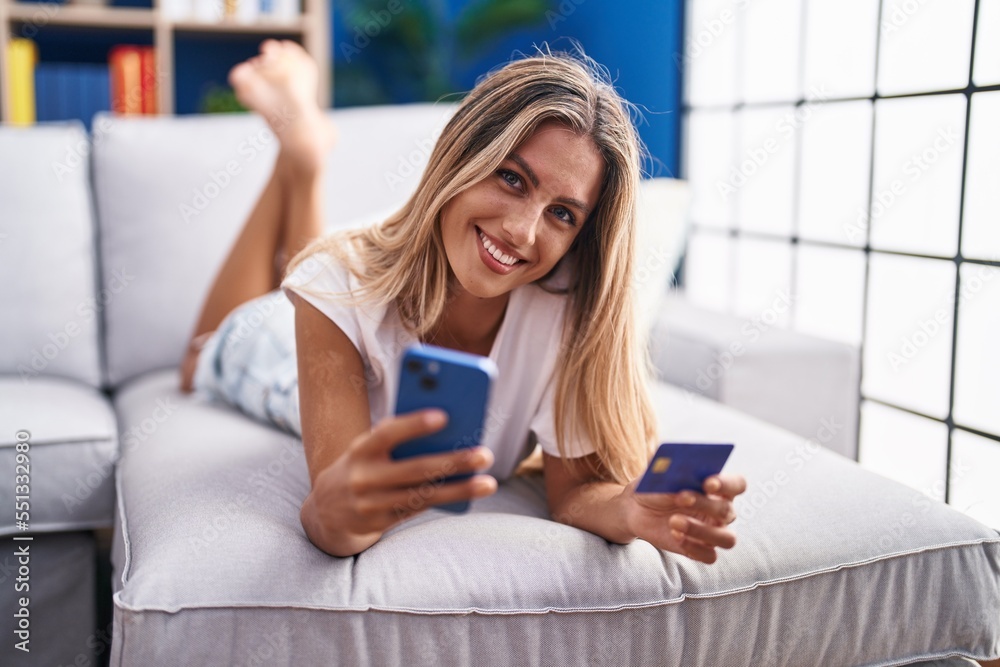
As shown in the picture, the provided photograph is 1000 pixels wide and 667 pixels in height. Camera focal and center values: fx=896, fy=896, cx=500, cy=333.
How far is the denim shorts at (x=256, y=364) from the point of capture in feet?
5.08

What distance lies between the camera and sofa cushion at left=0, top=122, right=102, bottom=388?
1.87m

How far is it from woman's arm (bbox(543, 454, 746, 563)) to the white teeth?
33 cm

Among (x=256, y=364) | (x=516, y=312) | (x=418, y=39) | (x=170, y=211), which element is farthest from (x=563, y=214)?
(x=418, y=39)

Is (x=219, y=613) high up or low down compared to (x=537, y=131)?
down

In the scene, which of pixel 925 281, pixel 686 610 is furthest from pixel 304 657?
pixel 925 281

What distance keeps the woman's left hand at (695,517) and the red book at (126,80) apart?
239 cm

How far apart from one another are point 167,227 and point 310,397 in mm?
1016

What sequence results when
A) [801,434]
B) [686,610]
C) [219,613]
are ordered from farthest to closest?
[801,434], [686,610], [219,613]

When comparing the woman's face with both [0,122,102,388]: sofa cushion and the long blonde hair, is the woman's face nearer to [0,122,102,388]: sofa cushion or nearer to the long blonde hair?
the long blonde hair

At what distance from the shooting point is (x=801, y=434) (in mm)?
1856

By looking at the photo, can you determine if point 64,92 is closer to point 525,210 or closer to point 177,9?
point 177,9

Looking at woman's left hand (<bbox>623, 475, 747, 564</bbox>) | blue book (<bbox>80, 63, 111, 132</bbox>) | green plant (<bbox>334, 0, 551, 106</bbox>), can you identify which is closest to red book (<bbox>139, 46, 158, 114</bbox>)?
blue book (<bbox>80, 63, 111, 132</bbox>)

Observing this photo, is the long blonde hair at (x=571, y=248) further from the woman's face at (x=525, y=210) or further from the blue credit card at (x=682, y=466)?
the blue credit card at (x=682, y=466)

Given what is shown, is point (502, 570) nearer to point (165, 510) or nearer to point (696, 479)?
point (696, 479)
